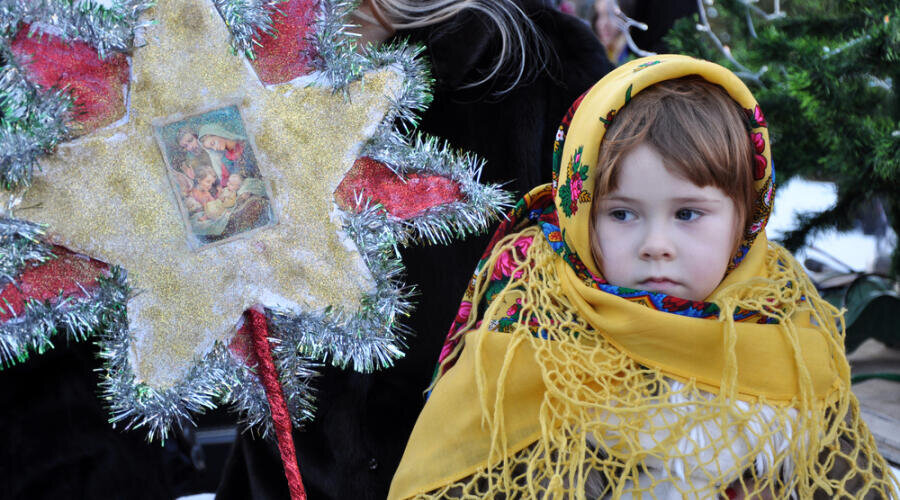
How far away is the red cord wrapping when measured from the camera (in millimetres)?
888

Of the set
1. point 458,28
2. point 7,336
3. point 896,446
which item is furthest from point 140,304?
point 896,446

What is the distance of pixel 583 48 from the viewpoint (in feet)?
4.04

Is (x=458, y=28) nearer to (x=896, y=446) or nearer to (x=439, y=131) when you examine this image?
(x=439, y=131)

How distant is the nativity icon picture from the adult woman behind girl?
0.30 meters

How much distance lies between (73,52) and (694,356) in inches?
30.6

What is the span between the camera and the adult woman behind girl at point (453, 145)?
111 centimetres

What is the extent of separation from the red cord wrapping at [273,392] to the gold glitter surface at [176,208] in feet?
0.09

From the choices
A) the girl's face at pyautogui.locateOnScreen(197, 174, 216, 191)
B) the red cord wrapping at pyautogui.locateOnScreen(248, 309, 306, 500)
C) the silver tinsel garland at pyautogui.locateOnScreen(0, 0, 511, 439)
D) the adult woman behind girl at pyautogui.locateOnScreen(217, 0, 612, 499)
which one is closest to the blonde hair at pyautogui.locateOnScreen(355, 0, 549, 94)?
the adult woman behind girl at pyautogui.locateOnScreen(217, 0, 612, 499)

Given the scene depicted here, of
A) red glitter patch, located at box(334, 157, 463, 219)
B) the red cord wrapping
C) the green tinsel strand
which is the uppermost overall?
the green tinsel strand

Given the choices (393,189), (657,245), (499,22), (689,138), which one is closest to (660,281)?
(657,245)

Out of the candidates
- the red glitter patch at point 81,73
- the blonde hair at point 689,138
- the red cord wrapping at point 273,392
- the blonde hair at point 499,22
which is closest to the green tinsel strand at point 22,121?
the red glitter patch at point 81,73

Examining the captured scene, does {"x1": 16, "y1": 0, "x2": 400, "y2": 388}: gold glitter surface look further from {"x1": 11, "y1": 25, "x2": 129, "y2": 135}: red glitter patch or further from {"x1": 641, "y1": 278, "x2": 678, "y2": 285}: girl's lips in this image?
{"x1": 641, "y1": 278, "x2": 678, "y2": 285}: girl's lips

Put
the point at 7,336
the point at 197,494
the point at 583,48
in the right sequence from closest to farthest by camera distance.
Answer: the point at 7,336, the point at 583,48, the point at 197,494

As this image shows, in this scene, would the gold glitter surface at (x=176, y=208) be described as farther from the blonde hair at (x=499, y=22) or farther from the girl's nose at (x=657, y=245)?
the girl's nose at (x=657, y=245)
